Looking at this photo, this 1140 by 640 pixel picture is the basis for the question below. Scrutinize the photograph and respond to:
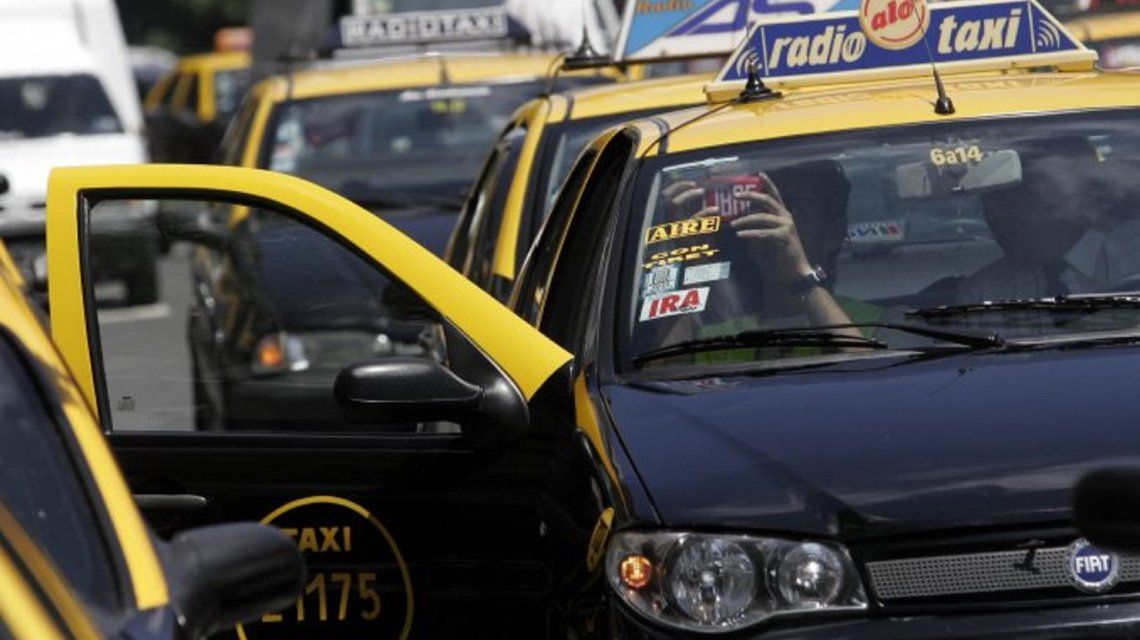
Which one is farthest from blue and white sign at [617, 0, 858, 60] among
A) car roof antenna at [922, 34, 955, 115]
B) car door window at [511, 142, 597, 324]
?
car roof antenna at [922, 34, 955, 115]

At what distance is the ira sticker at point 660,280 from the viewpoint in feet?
19.0

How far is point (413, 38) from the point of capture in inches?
594

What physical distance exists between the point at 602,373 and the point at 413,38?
380 inches

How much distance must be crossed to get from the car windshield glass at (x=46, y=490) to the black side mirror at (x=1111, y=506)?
118 centimetres

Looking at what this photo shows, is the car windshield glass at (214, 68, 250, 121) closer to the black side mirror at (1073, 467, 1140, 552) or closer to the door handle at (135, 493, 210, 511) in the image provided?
the door handle at (135, 493, 210, 511)

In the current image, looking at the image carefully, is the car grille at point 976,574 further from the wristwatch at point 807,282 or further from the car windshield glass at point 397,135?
the car windshield glass at point 397,135

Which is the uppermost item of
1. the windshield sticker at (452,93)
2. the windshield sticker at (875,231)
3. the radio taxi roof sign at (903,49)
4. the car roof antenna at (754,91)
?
the windshield sticker at (452,93)

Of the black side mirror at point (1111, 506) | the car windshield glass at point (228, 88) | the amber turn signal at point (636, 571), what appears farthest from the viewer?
the car windshield glass at point (228, 88)

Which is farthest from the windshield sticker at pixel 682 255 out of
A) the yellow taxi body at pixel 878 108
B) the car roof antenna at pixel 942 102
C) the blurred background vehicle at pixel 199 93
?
the blurred background vehicle at pixel 199 93

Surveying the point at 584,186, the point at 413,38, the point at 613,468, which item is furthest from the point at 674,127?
the point at 413,38

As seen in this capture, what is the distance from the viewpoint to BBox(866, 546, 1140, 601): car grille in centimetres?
473

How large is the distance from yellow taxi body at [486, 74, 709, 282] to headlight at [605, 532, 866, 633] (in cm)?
362

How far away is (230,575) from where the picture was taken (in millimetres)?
3781

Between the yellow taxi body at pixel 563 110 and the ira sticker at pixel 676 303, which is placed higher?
the yellow taxi body at pixel 563 110
